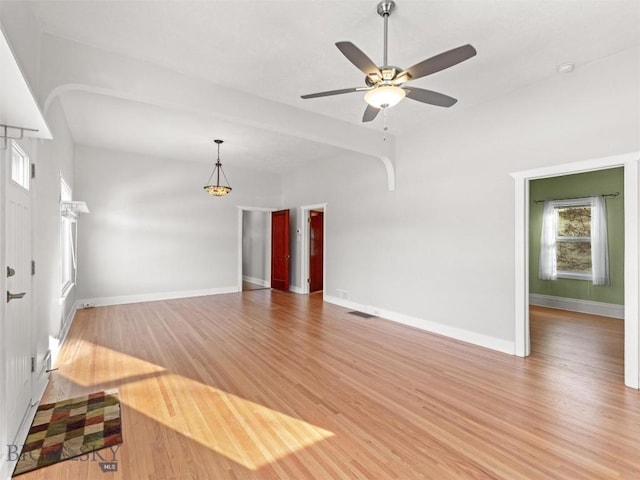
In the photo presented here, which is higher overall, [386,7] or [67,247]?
[386,7]

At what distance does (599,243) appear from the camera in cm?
567

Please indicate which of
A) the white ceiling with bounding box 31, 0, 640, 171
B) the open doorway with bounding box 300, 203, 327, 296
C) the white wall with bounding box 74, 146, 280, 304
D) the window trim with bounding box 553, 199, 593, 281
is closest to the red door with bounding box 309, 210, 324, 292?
the open doorway with bounding box 300, 203, 327, 296

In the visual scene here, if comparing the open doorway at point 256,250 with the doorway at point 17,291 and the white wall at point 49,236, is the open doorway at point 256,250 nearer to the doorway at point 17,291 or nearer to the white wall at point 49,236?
the white wall at point 49,236

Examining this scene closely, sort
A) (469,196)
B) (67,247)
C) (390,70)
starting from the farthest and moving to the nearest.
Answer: (67,247) < (469,196) < (390,70)

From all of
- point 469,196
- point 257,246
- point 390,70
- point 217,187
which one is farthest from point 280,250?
point 390,70

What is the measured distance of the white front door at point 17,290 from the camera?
6.43 ft

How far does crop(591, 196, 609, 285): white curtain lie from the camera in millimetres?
5621

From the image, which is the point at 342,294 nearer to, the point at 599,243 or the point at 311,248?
the point at 311,248

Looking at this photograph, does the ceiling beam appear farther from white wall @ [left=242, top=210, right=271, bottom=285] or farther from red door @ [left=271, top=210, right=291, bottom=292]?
white wall @ [left=242, top=210, right=271, bottom=285]

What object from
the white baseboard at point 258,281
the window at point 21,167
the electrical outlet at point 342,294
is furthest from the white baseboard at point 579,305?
the window at point 21,167

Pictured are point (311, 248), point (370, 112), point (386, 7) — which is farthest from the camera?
point (311, 248)

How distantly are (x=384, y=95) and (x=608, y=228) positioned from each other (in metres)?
5.83

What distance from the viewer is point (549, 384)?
2.98 m

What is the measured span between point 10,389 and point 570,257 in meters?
8.14
